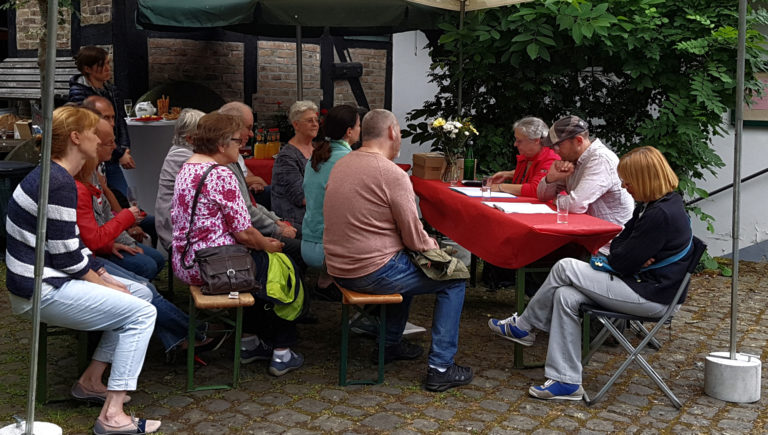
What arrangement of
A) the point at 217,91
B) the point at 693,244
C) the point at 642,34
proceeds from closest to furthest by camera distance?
the point at 693,244
the point at 642,34
the point at 217,91

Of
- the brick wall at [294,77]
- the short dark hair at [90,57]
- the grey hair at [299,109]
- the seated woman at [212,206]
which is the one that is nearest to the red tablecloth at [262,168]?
the grey hair at [299,109]

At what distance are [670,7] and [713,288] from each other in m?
2.33

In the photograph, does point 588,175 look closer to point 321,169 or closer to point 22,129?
point 321,169

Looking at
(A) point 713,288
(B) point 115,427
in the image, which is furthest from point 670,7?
(B) point 115,427

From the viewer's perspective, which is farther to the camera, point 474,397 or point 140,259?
point 140,259

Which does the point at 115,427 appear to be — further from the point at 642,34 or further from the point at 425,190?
the point at 642,34

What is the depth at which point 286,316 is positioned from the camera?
14.7 ft

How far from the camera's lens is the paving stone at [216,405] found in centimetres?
405

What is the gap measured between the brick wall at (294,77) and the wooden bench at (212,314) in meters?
6.27

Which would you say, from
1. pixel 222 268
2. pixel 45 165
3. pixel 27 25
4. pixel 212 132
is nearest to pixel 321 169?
pixel 212 132

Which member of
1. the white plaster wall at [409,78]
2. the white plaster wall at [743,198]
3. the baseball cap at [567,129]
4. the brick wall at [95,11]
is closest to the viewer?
the baseball cap at [567,129]

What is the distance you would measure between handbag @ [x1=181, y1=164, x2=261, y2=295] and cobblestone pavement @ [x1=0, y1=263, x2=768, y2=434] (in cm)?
56

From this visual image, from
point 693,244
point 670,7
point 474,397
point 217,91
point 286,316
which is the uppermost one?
point 670,7

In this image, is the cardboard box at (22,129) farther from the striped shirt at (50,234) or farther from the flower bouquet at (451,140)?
the striped shirt at (50,234)
